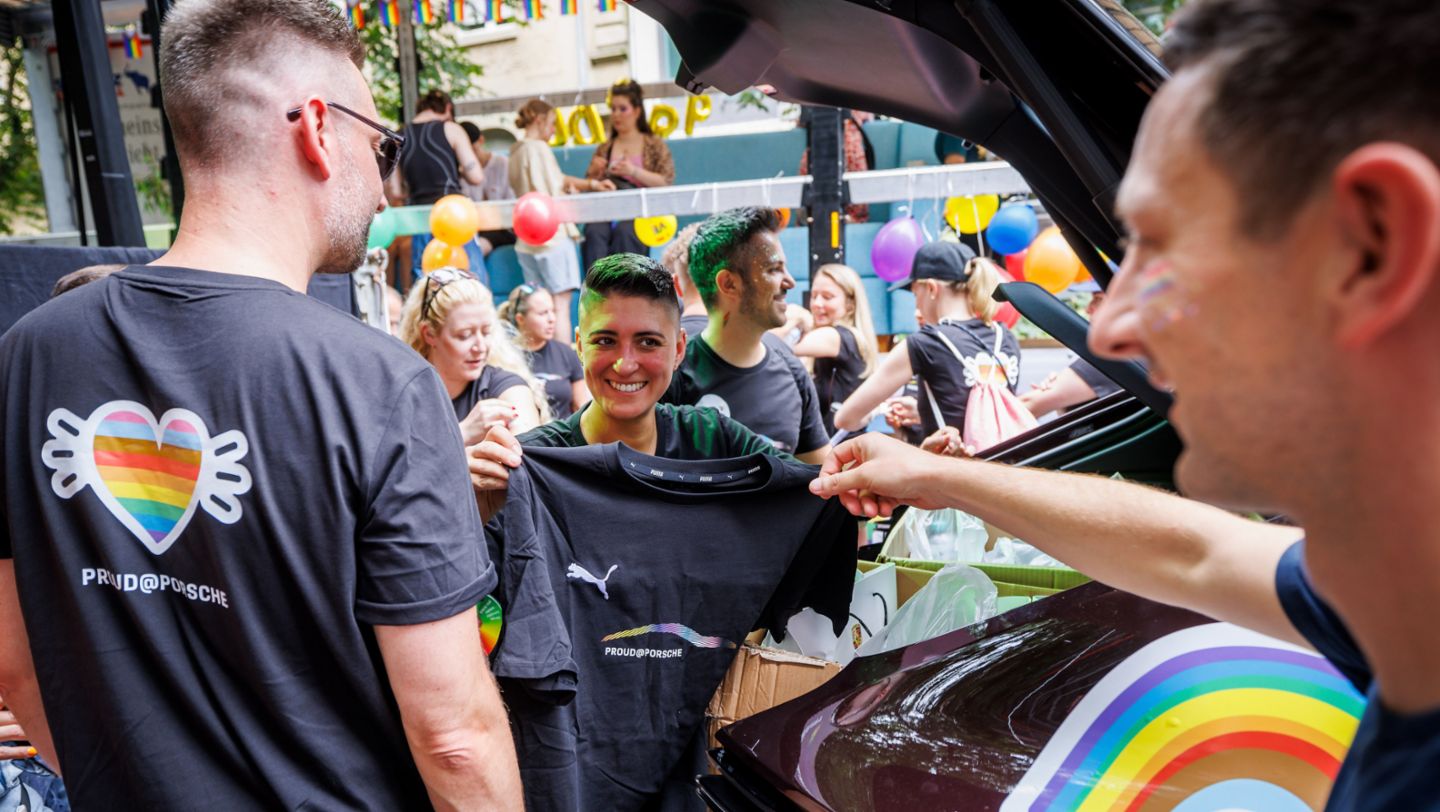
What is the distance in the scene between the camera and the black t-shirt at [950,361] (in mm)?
4254

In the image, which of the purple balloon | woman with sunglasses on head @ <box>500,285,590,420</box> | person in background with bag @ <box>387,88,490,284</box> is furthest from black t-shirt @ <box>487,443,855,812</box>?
person in background with bag @ <box>387,88,490,284</box>

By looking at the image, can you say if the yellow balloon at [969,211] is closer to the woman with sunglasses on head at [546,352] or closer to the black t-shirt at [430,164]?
the woman with sunglasses on head at [546,352]

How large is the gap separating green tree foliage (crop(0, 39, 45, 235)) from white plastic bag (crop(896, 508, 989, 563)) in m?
12.0

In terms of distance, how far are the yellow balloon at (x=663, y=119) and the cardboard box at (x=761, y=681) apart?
8226 mm

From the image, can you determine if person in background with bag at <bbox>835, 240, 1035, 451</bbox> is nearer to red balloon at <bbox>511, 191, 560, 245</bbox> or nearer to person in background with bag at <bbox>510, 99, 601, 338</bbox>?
red balloon at <bbox>511, 191, 560, 245</bbox>

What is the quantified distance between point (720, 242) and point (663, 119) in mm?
6389

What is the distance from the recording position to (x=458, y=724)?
126 centimetres

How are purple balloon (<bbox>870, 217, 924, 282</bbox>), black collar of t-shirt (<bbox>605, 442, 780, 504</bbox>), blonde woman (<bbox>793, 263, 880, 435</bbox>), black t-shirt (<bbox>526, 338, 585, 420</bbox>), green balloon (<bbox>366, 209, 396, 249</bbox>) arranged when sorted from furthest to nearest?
purple balloon (<bbox>870, 217, 924, 282</bbox>) < green balloon (<bbox>366, 209, 396, 249</bbox>) < black t-shirt (<bbox>526, 338, 585, 420</bbox>) < blonde woman (<bbox>793, 263, 880, 435</bbox>) < black collar of t-shirt (<bbox>605, 442, 780, 504</bbox>)

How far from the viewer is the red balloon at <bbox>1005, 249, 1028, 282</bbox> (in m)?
7.01

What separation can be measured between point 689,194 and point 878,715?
5.09 meters

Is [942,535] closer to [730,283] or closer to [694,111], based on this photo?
[730,283]

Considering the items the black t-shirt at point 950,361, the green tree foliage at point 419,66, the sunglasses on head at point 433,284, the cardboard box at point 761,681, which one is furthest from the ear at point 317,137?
the green tree foliage at point 419,66

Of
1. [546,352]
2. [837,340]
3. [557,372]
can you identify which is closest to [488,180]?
[546,352]

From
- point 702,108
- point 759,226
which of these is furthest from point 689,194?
point 702,108
